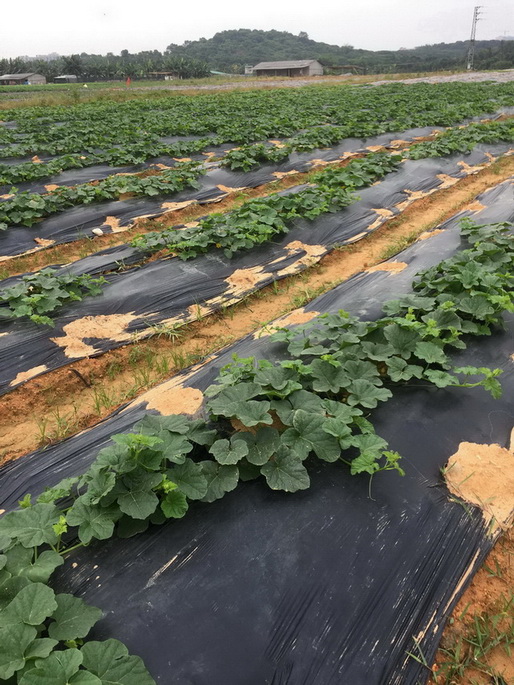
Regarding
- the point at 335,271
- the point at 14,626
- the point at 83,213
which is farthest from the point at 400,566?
the point at 83,213

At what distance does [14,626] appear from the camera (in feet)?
4.75

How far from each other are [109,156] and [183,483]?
37.0ft

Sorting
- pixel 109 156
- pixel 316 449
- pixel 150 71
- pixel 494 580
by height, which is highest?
pixel 150 71

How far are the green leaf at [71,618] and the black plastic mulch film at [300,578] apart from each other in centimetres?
13

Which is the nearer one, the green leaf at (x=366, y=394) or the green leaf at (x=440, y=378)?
the green leaf at (x=366, y=394)

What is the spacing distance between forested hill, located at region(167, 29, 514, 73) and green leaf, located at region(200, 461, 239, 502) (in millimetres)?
78560

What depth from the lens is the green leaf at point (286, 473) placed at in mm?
2105

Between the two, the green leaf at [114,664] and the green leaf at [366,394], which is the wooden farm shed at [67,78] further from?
the green leaf at [114,664]

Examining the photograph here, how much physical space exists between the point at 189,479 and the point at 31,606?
777 millimetres

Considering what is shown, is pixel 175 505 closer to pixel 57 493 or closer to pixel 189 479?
pixel 189 479

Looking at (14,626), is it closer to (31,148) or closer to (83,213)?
(83,213)

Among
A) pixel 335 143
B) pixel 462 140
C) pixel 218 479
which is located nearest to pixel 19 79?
pixel 335 143

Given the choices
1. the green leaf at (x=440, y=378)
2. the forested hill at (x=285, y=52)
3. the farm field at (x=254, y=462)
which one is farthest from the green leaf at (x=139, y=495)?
the forested hill at (x=285, y=52)

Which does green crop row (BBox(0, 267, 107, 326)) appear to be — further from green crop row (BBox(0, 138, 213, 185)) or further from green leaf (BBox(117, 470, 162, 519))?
green crop row (BBox(0, 138, 213, 185))
